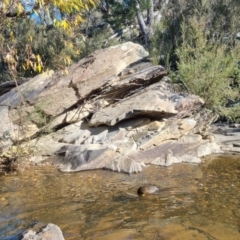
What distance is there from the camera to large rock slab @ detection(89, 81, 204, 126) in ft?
30.5

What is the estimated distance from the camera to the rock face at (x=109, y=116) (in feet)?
29.3

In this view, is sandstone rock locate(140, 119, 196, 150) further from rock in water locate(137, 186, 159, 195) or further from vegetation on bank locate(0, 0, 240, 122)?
rock in water locate(137, 186, 159, 195)

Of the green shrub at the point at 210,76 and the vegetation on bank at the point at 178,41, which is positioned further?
the green shrub at the point at 210,76

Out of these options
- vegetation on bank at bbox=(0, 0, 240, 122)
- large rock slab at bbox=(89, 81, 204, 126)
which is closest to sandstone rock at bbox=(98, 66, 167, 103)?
large rock slab at bbox=(89, 81, 204, 126)

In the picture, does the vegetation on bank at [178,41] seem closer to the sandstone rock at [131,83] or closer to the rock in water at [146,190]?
the sandstone rock at [131,83]

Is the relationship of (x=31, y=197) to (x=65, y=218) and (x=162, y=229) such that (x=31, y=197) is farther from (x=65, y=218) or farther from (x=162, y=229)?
(x=162, y=229)

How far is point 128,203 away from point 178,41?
10401 millimetres

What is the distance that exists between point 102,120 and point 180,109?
6.77 feet

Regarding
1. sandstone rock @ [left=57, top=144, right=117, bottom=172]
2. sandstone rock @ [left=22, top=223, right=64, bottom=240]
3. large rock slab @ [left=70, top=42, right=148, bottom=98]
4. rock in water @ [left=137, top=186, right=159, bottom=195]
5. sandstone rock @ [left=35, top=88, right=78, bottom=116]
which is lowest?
rock in water @ [left=137, top=186, right=159, bottom=195]

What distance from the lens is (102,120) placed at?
9.77 meters

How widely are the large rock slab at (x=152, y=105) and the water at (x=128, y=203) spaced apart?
66.4 inches

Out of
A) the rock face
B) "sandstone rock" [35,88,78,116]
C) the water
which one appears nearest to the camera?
the water

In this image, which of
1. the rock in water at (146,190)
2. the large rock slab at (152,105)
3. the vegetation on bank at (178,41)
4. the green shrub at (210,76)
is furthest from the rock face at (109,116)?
the rock in water at (146,190)

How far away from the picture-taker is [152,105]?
30.3ft
